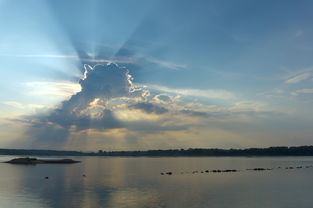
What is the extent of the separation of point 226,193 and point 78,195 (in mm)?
23923

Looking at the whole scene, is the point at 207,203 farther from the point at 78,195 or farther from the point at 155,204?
the point at 78,195

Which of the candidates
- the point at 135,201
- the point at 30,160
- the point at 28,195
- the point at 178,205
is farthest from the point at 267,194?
the point at 30,160

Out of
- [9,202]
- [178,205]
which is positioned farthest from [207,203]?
[9,202]

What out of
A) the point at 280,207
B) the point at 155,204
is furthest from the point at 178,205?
the point at 280,207

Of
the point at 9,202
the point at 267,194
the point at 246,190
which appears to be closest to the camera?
the point at 9,202

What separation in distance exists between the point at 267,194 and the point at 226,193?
6509mm

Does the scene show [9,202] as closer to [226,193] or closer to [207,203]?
[207,203]

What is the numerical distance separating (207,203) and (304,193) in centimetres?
2036

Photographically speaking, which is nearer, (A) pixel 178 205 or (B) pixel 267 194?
(A) pixel 178 205

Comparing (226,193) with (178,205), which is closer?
(178,205)

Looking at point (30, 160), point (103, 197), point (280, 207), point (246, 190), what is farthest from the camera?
point (30, 160)

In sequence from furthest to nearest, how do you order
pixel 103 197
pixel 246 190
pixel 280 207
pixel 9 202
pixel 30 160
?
pixel 30 160, pixel 246 190, pixel 103 197, pixel 9 202, pixel 280 207

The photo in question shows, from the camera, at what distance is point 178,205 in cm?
4416

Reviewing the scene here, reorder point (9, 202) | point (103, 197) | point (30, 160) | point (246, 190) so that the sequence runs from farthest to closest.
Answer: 1. point (30, 160)
2. point (246, 190)
3. point (103, 197)
4. point (9, 202)
